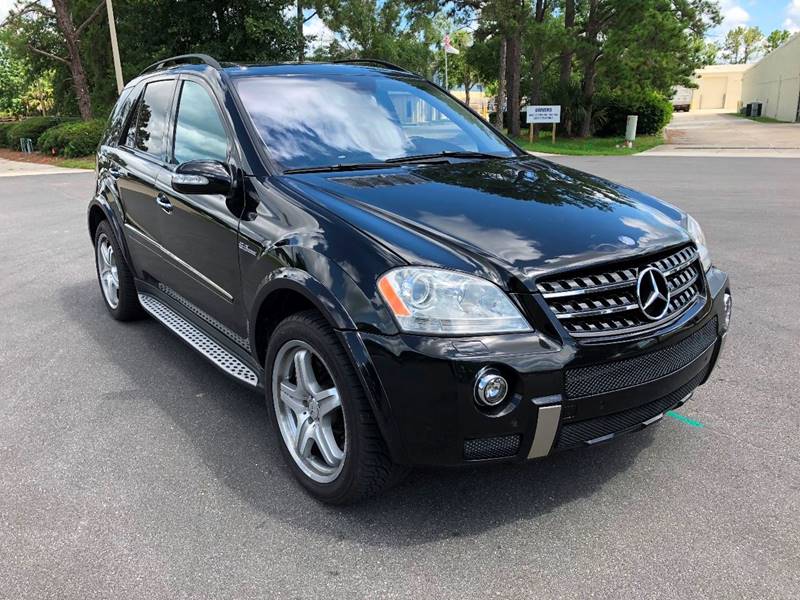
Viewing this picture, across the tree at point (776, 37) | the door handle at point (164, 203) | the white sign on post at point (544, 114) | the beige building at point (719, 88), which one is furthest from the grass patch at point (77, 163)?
the tree at point (776, 37)

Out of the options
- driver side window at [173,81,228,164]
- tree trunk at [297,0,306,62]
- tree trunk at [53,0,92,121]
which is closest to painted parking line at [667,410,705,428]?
driver side window at [173,81,228,164]

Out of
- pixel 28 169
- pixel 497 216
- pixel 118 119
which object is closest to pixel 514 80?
pixel 28 169

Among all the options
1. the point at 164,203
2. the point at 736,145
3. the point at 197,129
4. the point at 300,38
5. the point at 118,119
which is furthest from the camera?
the point at 300,38

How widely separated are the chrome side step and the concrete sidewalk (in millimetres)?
17900

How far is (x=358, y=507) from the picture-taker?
2812mm

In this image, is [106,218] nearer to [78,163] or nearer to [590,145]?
[78,163]

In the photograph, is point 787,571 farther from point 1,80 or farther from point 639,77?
point 1,80

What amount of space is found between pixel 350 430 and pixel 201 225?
1.61 m

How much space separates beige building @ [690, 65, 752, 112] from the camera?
3233 inches

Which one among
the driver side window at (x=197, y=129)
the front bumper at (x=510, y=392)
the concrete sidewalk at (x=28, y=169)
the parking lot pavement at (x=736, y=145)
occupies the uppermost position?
the driver side window at (x=197, y=129)

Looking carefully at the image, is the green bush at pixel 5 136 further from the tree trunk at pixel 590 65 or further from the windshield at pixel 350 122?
the windshield at pixel 350 122

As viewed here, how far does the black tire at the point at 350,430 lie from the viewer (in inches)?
97.0

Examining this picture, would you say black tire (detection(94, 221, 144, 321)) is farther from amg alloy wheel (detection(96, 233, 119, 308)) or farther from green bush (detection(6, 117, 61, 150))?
green bush (detection(6, 117, 61, 150))

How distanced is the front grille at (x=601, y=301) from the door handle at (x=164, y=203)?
244 centimetres
